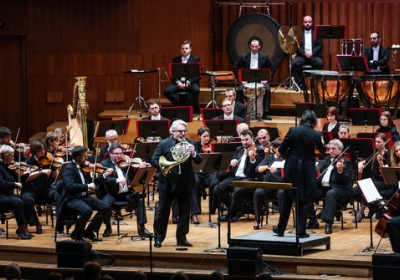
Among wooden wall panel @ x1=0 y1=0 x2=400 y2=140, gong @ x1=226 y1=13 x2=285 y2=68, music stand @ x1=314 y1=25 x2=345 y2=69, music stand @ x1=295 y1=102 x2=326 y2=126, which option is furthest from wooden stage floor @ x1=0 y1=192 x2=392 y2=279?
wooden wall panel @ x1=0 y1=0 x2=400 y2=140

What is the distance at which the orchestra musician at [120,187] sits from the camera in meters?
10.9

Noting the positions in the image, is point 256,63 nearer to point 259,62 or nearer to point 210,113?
point 259,62

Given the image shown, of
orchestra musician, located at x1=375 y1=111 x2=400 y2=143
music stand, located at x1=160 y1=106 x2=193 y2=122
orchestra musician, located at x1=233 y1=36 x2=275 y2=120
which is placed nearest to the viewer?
orchestra musician, located at x1=375 y1=111 x2=400 y2=143

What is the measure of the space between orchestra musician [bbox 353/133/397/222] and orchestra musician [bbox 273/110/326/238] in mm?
1245

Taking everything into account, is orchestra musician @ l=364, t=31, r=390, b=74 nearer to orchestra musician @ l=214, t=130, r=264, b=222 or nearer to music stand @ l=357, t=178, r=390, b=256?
orchestra musician @ l=214, t=130, r=264, b=222

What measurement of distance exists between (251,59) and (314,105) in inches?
94.9

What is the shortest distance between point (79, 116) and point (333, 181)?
4.23 m

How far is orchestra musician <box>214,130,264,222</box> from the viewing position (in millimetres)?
11484

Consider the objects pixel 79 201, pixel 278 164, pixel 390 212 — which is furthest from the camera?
pixel 278 164

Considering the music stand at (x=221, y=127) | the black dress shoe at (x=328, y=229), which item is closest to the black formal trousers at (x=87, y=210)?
the music stand at (x=221, y=127)

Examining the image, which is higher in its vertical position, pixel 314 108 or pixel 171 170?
pixel 314 108

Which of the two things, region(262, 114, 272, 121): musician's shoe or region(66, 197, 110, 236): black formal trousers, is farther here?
region(262, 114, 272, 121): musician's shoe

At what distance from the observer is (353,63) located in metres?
14.0

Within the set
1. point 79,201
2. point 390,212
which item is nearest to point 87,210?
point 79,201
